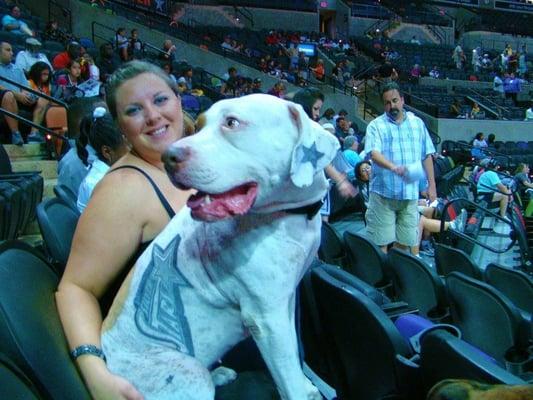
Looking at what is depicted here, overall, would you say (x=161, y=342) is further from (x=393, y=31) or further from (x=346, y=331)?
(x=393, y=31)

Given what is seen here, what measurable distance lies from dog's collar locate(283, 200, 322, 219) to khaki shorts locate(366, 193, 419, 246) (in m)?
3.04

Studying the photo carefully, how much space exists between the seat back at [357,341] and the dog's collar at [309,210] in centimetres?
45

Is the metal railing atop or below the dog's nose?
below

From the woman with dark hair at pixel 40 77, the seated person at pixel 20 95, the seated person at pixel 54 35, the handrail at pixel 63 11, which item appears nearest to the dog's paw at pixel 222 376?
the seated person at pixel 20 95

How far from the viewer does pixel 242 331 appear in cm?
107

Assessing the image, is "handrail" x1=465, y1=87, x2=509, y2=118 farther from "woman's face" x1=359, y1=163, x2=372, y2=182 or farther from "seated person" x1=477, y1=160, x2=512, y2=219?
"woman's face" x1=359, y1=163, x2=372, y2=182

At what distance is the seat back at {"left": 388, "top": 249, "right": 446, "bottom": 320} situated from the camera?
2.43m

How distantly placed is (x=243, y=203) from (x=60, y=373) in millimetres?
469

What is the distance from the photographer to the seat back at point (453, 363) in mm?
992

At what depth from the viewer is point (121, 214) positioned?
1.18m

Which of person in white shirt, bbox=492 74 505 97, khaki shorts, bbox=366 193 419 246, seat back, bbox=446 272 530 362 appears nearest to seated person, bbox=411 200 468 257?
khaki shorts, bbox=366 193 419 246

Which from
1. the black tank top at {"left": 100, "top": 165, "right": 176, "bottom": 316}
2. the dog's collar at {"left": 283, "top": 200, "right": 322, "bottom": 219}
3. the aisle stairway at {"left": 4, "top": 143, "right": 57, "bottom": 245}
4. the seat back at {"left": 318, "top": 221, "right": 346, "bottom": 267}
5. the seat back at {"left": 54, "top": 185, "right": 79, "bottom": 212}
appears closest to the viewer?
the dog's collar at {"left": 283, "top": 200, "right": 322, "bottom": 219}

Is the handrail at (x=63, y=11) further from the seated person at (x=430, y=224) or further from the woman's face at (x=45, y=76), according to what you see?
the seated person at (x=430, y=224)

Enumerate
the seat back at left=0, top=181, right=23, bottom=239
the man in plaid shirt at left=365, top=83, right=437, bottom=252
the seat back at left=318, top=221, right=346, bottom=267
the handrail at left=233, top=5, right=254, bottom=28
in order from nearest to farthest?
the seat back at left=0, top=181, right=23, bottom=239 < the seat back at left=318, top=221, right=346, bottom=267 < the man in plaid shirt at left=365, top=83, right=437, bottom=252 < the handrail at left=233, top=5, right=254, bottom=28
